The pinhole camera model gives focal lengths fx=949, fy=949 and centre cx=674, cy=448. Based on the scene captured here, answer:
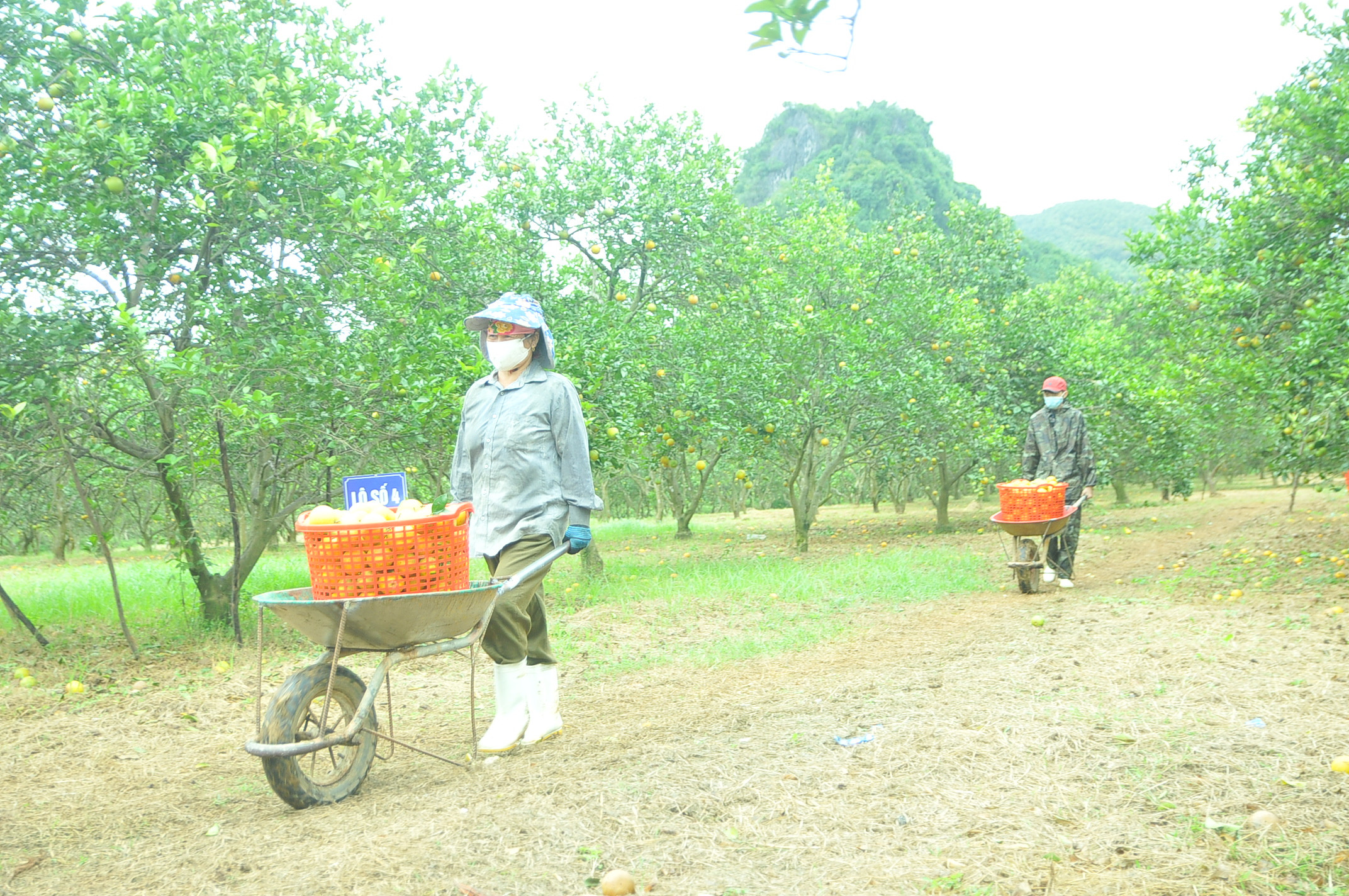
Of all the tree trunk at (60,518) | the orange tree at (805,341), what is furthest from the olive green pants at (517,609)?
the orange tree at (805,341)

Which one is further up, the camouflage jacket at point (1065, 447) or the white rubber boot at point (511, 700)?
the camouflage jacket at point (1065, 447)

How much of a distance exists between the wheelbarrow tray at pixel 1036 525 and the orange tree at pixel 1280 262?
1.92m

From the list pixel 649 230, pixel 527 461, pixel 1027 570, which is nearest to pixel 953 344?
pixel 649 230

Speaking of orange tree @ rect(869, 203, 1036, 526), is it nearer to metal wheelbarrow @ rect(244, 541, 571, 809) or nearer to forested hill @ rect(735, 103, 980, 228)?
metal wheelbarrow @ rect(244, 541, 571, 809)

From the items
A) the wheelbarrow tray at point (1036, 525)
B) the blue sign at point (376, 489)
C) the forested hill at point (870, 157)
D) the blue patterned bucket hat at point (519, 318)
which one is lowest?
the wheelbarrow tray at point (1036, 525)

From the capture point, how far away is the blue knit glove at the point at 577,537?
4484 mm

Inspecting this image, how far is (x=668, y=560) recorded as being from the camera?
47.8 ft

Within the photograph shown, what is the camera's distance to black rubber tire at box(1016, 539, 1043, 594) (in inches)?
360

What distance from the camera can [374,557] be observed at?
3670mm

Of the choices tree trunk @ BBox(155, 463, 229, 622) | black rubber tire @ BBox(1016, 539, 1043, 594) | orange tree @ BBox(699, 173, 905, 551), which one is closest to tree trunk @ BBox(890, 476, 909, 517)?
orange tree @ BBox(699, 173, 905, 551)

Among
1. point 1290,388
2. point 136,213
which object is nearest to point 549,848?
point 136,213

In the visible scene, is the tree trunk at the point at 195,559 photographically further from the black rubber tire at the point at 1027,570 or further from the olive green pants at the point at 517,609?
the black rubber tire at the point at 1027,570

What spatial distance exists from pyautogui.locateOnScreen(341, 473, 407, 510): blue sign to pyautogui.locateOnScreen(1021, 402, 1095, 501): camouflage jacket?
22.3 feet

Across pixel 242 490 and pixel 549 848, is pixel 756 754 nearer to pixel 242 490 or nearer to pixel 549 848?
pixel 549 848
